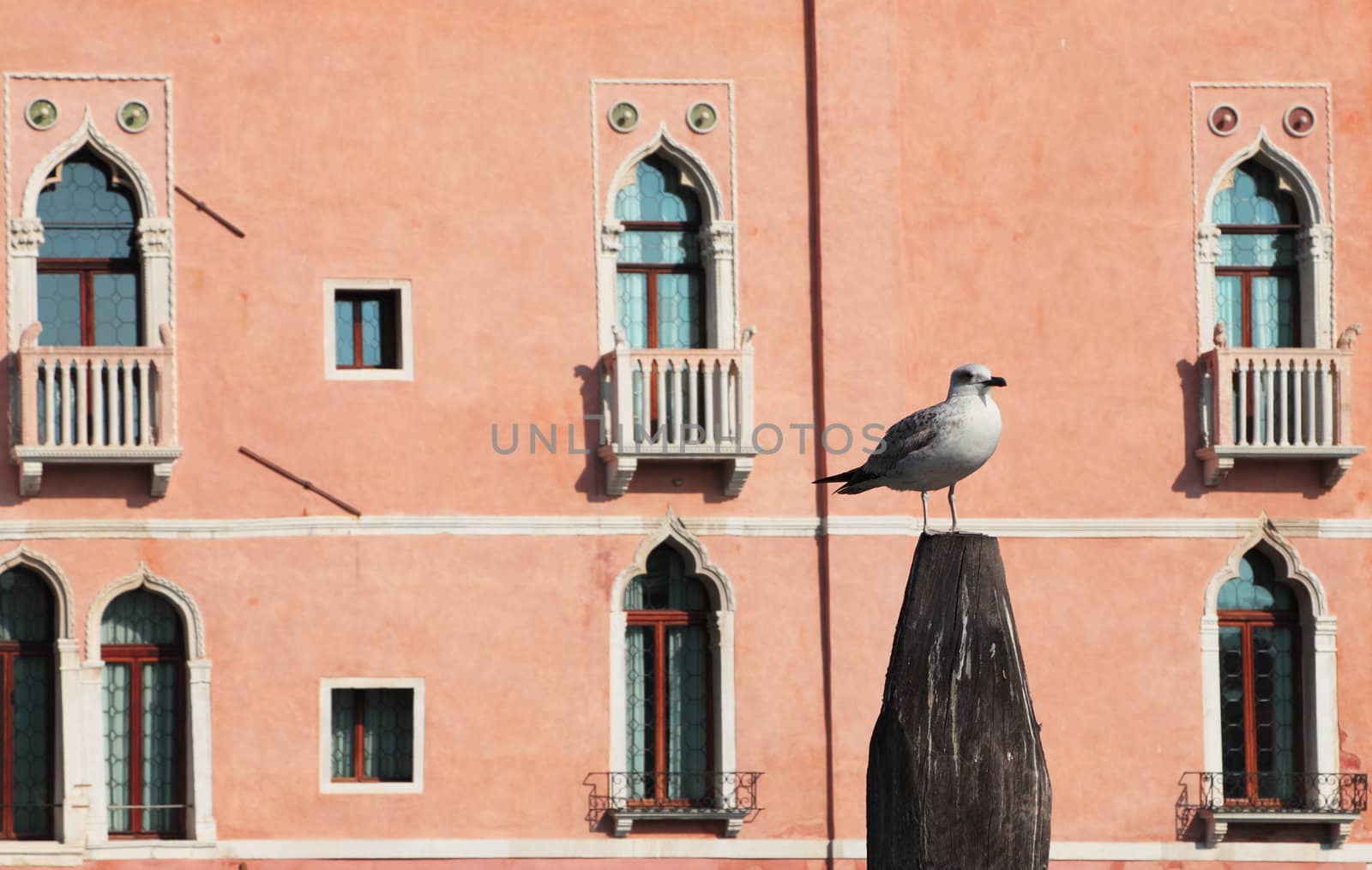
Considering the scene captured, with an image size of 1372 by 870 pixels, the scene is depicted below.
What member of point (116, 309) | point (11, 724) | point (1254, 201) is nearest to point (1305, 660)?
point (1254, 201)

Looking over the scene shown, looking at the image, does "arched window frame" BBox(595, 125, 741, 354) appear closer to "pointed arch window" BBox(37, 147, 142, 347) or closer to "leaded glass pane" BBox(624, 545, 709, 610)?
"leaded glass pane" BBox(624, 545, 709, 610)

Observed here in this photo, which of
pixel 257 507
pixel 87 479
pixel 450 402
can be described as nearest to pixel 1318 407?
pixel 450 402

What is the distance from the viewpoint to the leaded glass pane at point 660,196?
2011cm

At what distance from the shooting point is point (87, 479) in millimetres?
19188

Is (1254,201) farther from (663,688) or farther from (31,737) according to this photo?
(31,737)

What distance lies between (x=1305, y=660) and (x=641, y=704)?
5164mm

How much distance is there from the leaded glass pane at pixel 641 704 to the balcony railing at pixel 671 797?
0.07 metres

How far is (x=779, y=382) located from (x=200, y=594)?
461 cm

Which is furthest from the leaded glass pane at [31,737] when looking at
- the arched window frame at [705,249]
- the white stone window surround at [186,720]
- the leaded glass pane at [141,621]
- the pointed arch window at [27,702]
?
the arched window frame at [705,249]

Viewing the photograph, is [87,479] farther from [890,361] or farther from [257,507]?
[890,361]

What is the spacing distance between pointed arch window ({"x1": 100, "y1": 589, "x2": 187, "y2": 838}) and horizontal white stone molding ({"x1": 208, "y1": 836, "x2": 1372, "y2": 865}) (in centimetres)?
61

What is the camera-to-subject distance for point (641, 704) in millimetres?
19812

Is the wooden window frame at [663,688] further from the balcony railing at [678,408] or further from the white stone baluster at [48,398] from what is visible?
the white stone baluster at [48,398]

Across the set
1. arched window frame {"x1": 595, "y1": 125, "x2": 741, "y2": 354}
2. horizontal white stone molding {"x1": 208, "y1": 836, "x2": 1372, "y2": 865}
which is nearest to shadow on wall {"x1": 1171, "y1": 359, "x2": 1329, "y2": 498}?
horizontal white stone molding {"x1": 208, "y1": 836, "x2": 1372, "y2": 865}
